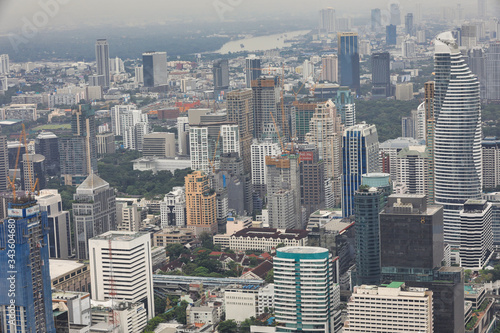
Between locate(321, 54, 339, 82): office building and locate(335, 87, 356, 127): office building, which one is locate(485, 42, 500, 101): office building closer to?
locate(335, 87, 356, 127): office building

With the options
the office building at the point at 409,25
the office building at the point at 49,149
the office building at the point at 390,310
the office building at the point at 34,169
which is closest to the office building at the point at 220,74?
the office building at the point at 409,25

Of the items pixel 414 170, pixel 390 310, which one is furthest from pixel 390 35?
pixel 390 310

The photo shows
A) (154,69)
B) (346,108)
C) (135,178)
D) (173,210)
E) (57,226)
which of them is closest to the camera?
(57,226)

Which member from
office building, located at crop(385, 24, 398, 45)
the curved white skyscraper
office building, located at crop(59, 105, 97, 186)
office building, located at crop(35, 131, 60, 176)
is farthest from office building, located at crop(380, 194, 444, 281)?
office building, located at crop(385, 24, 398, 45)

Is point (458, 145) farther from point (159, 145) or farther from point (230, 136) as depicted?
point (159, 145)

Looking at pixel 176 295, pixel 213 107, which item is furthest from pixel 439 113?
pixel 213 107
